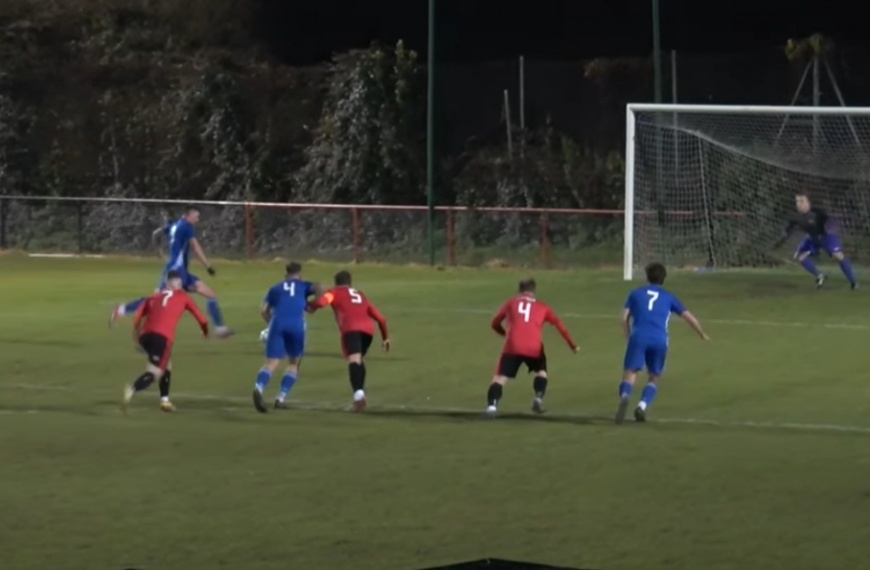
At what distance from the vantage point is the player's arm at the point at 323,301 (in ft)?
67.8

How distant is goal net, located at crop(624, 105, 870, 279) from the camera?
38.4m

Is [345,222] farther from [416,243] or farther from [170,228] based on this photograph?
[170,228]

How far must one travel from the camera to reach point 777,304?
32.2 meters

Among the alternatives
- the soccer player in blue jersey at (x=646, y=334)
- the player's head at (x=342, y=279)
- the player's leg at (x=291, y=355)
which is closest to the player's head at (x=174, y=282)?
the player's leg at (x=291, y=355)

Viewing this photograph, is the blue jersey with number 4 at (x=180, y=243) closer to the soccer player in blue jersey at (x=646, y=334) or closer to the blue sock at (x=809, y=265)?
the soccer player in blue jersey at (x=646, y=334)

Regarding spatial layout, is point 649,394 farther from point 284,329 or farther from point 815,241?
point 815,241

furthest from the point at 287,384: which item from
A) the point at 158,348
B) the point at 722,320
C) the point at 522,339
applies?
the point at 722,320

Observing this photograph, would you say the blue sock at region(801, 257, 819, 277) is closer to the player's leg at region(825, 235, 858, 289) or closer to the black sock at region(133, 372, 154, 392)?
the player's leg at region(825, 235, 858, 289)

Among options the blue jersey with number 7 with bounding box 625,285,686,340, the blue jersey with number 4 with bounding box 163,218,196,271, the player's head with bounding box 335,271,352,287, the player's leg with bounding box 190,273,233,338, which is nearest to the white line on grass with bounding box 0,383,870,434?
the blue jersey with number 7 with bounding box 625,285,686,340

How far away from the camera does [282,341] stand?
20703 millimetres

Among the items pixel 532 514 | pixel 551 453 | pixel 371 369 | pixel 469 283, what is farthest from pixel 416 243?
pixel 532 514

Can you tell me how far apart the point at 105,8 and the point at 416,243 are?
16.3 meters

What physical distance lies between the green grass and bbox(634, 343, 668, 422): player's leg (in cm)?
36

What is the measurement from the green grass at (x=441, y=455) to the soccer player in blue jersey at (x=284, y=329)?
0.36 meters
